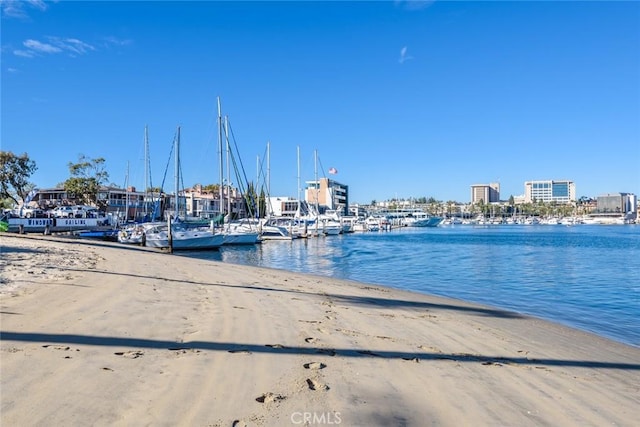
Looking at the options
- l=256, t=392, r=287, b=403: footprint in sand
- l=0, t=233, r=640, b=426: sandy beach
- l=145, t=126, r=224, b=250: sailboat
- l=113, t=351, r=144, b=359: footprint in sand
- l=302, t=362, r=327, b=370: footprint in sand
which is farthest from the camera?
l=145, t=126, r=224, b=250: sailboat

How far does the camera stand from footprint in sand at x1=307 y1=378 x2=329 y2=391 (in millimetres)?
5243

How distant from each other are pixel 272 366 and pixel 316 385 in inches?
32.9

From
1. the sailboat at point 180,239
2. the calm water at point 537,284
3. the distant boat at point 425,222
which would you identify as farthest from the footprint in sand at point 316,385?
the distant boat at point 425,222

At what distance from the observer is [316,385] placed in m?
5.34

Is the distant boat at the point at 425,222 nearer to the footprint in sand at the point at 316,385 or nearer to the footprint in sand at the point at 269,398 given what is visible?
the footprint in sand at the point at 316,385

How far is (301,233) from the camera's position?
74.6 meters

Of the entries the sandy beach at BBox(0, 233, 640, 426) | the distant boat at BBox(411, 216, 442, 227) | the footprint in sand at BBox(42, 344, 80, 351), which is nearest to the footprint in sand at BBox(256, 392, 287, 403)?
the sandy beach at BBox(0, 233, 640, 426)

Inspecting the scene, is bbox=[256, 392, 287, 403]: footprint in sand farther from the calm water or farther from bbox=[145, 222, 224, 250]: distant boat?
bbox=[145, 222, 224, 250]: distant boat

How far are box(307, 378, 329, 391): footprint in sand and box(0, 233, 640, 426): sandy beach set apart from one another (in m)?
0.01

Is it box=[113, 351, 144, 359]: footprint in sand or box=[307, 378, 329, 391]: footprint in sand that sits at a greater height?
box=[113, 351, 144, 359]: footprint in sand

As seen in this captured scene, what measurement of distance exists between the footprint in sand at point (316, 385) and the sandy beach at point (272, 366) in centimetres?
1

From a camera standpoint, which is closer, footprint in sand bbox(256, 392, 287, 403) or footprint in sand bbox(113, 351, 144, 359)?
footprint in sand bbox(256, 392, 287, 403)

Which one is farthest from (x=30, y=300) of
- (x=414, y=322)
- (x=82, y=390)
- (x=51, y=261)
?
(x=414, y=322)

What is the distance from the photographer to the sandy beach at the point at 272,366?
448 cm
